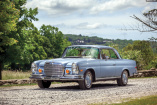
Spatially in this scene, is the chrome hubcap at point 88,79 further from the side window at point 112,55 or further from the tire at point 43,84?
the side window at point 112,55

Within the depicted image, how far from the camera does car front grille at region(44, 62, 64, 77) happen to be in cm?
1305

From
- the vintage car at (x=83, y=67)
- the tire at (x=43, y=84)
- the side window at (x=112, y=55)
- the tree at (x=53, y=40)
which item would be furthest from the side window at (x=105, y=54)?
the tree at (x=53, y=40)

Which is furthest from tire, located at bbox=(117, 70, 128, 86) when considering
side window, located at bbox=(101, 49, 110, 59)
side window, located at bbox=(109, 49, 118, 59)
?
side window, located at bbox=(101, 49, 110, 59)

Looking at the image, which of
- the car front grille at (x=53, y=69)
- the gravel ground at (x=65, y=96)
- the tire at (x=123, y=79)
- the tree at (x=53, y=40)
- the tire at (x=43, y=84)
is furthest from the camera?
the tree at (x=53, y=40)

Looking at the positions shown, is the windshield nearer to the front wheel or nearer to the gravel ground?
the front wheel

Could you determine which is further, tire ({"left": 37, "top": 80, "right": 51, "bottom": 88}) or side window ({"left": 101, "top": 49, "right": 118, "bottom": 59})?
side window ({"left": 101, "top": 49, "right": 118, "bottom": 59})

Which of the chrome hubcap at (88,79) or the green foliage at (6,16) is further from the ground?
the green foliage at (6,16)

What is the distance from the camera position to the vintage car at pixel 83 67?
12.9 meters

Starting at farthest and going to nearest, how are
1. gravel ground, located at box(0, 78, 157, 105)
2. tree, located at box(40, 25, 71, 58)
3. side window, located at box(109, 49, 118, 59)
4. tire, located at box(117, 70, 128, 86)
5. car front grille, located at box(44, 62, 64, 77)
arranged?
tree, located at box(40, 25, 71, 58) → tire, located at box(117, 70, 128, 86) → side window, located at box(109, 49, 118, 59) → car front grille, located at box(44, 62, 64, 77) → gravel ground, located at box(0, 78, 157, 105)

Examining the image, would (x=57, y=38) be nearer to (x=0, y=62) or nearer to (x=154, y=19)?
(x=0, y=62)

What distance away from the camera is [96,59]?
1411cm

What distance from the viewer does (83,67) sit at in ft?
42.9

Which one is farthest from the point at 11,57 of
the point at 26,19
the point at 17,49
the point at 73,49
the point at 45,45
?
the point at 45,45

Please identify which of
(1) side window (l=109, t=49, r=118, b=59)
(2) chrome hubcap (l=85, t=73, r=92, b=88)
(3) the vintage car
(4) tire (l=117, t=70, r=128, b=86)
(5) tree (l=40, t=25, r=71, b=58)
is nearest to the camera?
(3) the vintage car
